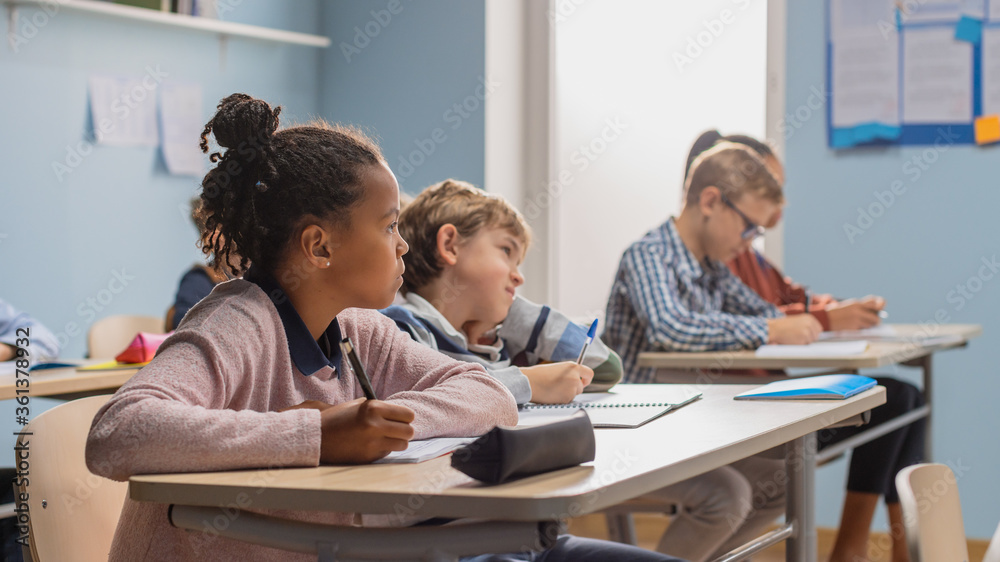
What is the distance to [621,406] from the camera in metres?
1.39

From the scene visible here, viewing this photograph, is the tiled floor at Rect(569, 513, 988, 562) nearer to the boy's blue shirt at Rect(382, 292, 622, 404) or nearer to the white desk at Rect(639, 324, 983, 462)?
the white desk at Rect(639, 324, 983, 462)

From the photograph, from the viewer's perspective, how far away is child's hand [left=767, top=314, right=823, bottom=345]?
2500 mm

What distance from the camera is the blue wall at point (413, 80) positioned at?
12.4 feet

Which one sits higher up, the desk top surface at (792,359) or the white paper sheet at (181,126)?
the white paper sheet at (181,126)

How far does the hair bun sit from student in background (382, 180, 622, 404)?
0.51 meters

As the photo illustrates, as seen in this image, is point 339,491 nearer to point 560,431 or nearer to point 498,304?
point 560,431

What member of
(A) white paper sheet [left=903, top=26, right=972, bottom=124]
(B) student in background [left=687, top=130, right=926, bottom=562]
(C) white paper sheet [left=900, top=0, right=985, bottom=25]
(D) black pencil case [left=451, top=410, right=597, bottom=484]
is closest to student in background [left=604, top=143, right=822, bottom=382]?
(B) student in background [left=687, top=130, right=926, bottom=562]

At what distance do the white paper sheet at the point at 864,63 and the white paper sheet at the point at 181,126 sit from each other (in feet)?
7.57

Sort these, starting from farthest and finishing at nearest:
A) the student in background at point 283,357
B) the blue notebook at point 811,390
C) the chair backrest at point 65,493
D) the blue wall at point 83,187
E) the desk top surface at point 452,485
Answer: the blue wall at point 83,187 → the blue notebook at point 811,390 → the chair backrest at point 65,493 → the student in background at point 283,357 → the desk top surface at point 452,485

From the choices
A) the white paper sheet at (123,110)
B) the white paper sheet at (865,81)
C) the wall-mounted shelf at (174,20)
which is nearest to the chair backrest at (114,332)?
the white paper sheet at (123,110)

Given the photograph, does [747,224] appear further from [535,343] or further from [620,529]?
[535,343]

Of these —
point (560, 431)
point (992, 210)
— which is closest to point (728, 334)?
point (992, 210)

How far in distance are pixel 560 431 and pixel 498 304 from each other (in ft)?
2.69

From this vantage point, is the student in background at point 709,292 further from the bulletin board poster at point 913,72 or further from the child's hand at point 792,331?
the bulletin board poster at point 913,72
